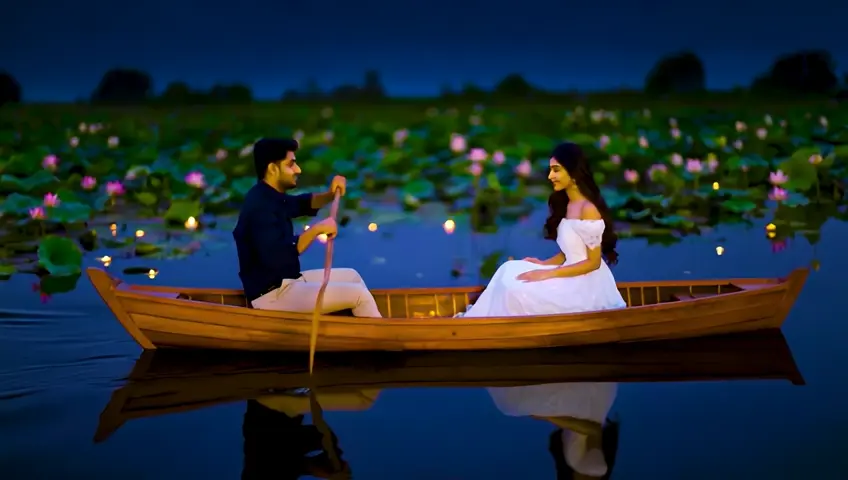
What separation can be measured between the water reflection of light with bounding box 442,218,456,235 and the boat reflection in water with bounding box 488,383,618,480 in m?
3.77

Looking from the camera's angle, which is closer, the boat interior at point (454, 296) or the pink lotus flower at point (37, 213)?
the boat interior at point (454, 296)

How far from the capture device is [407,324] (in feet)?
16.3

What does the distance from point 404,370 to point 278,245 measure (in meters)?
0.88

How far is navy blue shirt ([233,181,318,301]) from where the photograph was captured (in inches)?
195

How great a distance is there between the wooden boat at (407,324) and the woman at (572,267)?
16 cm

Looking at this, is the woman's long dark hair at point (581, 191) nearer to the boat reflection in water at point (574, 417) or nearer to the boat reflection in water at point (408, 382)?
the boat reflection in water at point (408, 382)

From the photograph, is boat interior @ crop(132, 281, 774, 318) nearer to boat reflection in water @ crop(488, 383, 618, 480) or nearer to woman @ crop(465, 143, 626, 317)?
woman @ crop(465, 143, 626, 317)

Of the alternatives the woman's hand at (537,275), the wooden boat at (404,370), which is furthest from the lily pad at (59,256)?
the woman's hand at (537,275)

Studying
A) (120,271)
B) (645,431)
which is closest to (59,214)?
(120,271)

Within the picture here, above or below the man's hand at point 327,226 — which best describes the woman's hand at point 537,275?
below

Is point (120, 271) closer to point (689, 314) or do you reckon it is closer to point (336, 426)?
point (336, 426)

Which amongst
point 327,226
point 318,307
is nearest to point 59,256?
point 318,307

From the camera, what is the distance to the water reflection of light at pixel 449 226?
27.1 feet

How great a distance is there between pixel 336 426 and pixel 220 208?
20.7 feet
